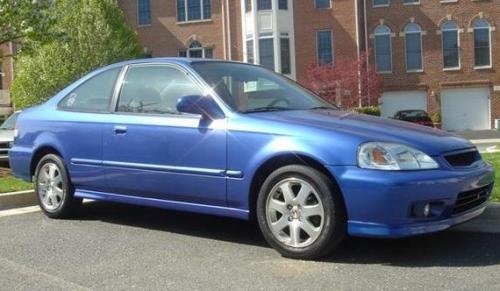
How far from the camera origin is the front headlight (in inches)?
185

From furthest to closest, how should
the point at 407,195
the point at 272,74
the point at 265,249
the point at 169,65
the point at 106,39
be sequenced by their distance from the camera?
the point at 106,39, the point at 272,74, the point at 169,65, the point at 265,249, the point at 407,195

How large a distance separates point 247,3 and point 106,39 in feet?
32.6

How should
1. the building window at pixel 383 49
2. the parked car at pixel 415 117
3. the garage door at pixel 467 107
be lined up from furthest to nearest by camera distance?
the building window at pixel 383 49
the garage door at pixel 467 107
the parked car at pixel 415 117

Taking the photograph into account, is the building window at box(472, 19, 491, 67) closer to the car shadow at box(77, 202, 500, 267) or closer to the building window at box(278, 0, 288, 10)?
the building window at box(278, 0, 288, 10)

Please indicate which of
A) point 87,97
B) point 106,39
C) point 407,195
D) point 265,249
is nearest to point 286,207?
point 265,249

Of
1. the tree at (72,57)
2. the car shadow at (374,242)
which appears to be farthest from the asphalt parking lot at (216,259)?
the tree at (72,57)

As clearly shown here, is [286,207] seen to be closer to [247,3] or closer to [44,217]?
[44,217]

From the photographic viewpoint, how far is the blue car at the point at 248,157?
4727mm

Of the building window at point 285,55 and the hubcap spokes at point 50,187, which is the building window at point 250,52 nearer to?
the building window at point 285,55

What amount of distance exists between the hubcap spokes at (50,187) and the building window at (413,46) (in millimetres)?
32891

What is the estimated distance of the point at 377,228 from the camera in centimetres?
470

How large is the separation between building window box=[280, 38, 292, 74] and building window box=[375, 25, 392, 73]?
5121mm

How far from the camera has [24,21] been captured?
11180 mm

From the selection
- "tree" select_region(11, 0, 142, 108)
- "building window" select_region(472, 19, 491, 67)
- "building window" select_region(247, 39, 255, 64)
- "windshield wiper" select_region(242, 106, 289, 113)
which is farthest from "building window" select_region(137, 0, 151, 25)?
"windshield wiper" select_region(242, 106, 289, 113)
